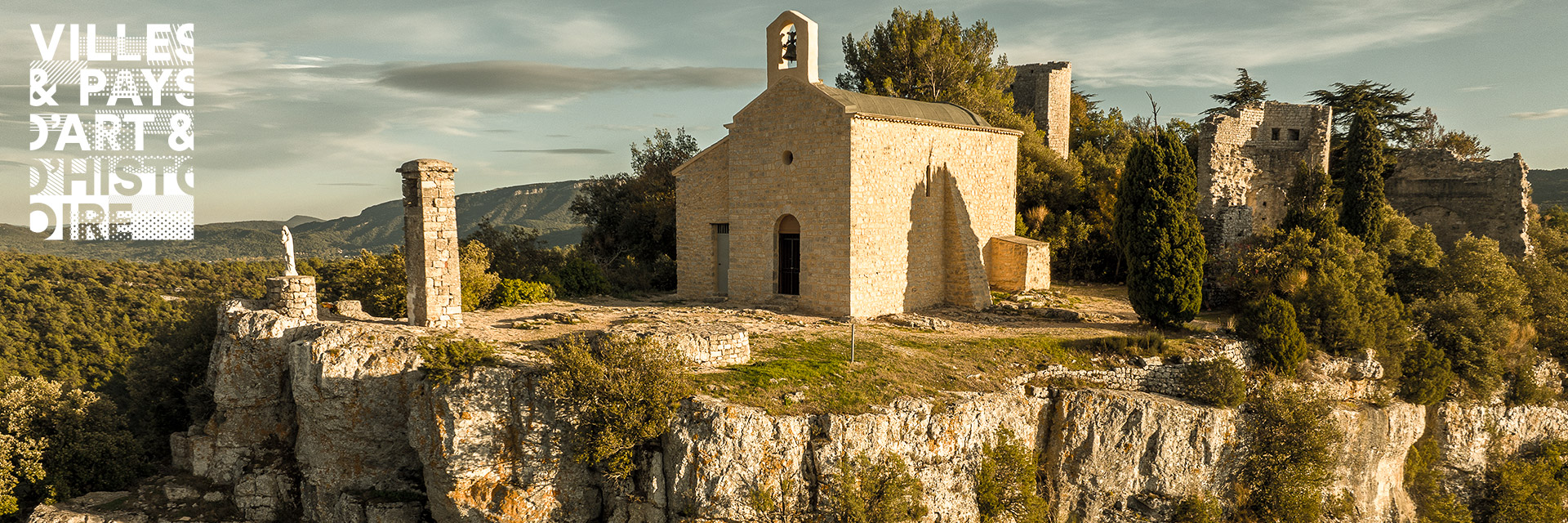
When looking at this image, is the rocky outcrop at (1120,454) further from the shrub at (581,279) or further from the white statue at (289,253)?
the white statue at (289,253)

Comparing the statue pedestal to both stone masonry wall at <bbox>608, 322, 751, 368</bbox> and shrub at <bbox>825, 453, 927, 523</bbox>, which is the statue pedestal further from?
shrub at <bbox>825, 453, 927, 523</bbox>

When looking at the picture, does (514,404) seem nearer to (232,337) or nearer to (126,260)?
(232,337)

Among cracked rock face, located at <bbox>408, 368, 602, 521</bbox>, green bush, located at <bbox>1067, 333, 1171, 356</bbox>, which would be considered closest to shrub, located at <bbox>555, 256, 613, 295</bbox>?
cracked rock face, located at <bbox>408, 368, 602, 521</bbox>

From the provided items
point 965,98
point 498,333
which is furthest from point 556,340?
point 965,98

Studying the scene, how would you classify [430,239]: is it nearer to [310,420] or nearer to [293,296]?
Answer: [293,296]

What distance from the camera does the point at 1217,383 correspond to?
51.8ft

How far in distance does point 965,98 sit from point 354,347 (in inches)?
923

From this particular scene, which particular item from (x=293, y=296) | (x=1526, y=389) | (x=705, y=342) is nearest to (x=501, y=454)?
(x=705, y=342)

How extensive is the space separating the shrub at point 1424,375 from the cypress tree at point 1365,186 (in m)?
5.90

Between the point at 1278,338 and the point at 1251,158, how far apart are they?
1315 cm

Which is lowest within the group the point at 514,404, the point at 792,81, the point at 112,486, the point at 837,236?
the point at 112,486

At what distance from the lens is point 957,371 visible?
1557cm

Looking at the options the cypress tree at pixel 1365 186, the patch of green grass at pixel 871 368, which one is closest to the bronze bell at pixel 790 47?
the patch of green grass at pixel 871 368

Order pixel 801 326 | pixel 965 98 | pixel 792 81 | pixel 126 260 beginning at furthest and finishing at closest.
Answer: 1. pixel 126 260
2. pixel 965 98
3. pixel 792 81
4. pixel 801 326
